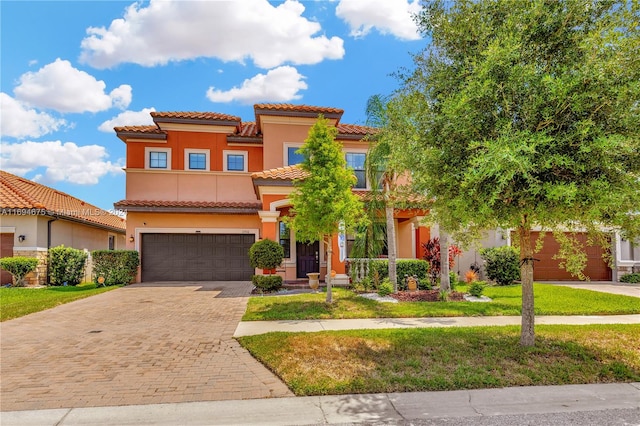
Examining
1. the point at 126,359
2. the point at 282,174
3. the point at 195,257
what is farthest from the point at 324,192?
the point at 195,257

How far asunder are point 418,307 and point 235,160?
1296 cm

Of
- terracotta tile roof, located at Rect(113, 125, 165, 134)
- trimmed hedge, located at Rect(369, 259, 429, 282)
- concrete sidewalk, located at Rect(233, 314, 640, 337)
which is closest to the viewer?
concrete sidewalk, located at Rect(233, 314, 640, 337)

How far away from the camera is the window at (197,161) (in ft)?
63.9

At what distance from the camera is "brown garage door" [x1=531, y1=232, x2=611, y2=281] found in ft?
57.8

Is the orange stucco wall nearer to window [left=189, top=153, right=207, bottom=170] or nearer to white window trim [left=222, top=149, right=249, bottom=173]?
white window trim [left=222, top=149, right=249, bottom=173]

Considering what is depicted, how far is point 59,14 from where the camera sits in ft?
37.0

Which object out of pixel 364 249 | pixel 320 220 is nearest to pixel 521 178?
pixel 320 220

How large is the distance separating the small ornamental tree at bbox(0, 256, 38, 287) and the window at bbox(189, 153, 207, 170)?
7987 millimetres

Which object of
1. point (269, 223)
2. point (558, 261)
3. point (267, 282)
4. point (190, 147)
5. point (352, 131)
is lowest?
point (267, 282)

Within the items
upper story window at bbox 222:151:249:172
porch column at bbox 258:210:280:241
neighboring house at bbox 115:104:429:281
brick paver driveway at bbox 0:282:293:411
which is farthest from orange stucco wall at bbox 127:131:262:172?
brick paver driveway at bbox 0:282:293:411

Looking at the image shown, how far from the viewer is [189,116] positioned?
62.1ft

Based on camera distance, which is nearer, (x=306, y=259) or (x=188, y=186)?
(x=306, y=259)

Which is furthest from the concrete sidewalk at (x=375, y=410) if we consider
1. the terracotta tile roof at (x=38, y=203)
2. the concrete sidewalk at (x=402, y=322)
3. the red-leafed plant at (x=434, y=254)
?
the terracotta tile roof at (x=38, y=203)

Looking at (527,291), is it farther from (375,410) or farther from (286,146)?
(286,146)
